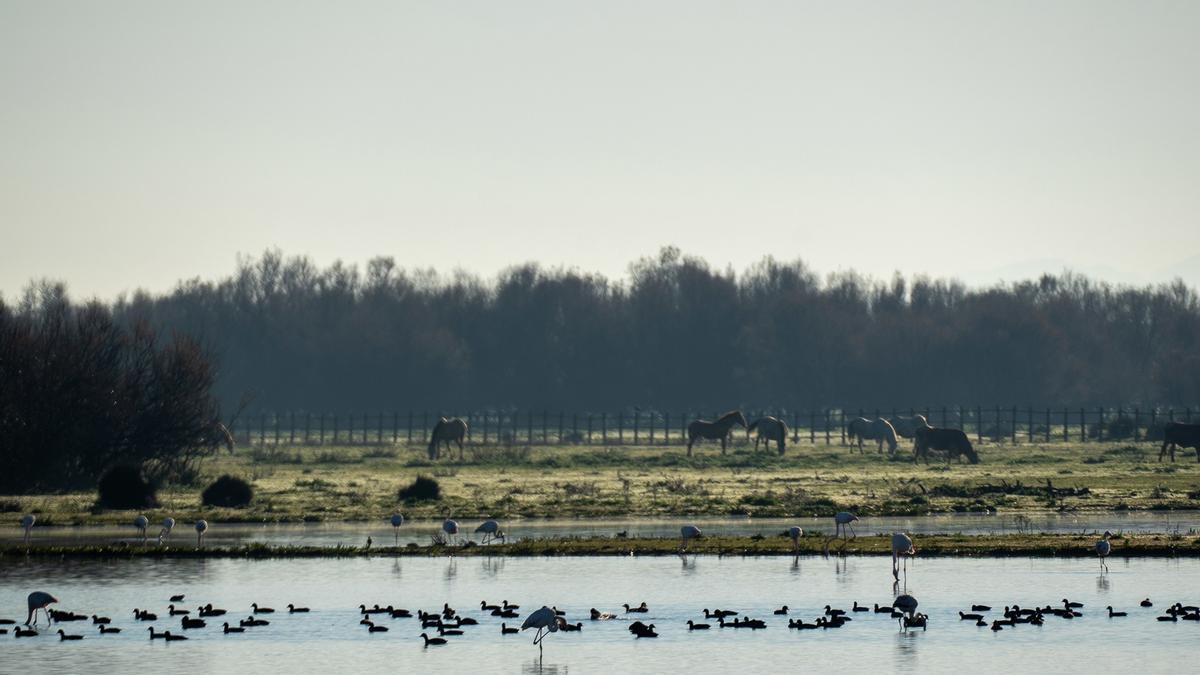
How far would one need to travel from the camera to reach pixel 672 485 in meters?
56.8

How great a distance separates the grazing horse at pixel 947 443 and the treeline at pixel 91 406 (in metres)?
29.4

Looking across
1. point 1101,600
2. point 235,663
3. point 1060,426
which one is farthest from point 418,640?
point 1060,426

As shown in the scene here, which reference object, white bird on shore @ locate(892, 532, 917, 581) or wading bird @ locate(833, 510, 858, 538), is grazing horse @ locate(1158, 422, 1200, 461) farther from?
white bird on shore @ locate(892, 532, 917, 581)

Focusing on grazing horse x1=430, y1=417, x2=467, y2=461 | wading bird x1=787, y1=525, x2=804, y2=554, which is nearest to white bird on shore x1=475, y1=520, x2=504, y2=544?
wading bird x1=787, y1=525, x2=804, y2=554

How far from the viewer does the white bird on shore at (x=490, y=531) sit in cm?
3838

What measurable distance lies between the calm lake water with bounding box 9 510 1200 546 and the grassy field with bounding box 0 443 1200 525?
1492 mm

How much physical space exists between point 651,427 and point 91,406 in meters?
40.8

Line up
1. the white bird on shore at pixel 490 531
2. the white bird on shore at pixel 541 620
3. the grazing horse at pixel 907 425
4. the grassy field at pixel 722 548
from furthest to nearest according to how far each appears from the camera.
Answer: the grazing horse at pixel 907 425 → the white bird on shore at pixel 490 531 → the grassy field at pixel 722 548 → the white bird on shore at pixel 541 620

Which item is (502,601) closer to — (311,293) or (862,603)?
(862,603)

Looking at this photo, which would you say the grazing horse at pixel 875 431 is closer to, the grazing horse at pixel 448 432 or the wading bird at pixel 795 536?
the grazing horse at pixel 448 432

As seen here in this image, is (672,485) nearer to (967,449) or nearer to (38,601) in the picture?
(967,449)

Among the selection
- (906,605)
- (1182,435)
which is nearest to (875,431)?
(1182,435)

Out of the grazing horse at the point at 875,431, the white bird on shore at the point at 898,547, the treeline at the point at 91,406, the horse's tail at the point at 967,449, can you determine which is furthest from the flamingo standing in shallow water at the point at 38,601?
the grazing horse at the point at 875,431

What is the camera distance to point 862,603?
30688 mm
